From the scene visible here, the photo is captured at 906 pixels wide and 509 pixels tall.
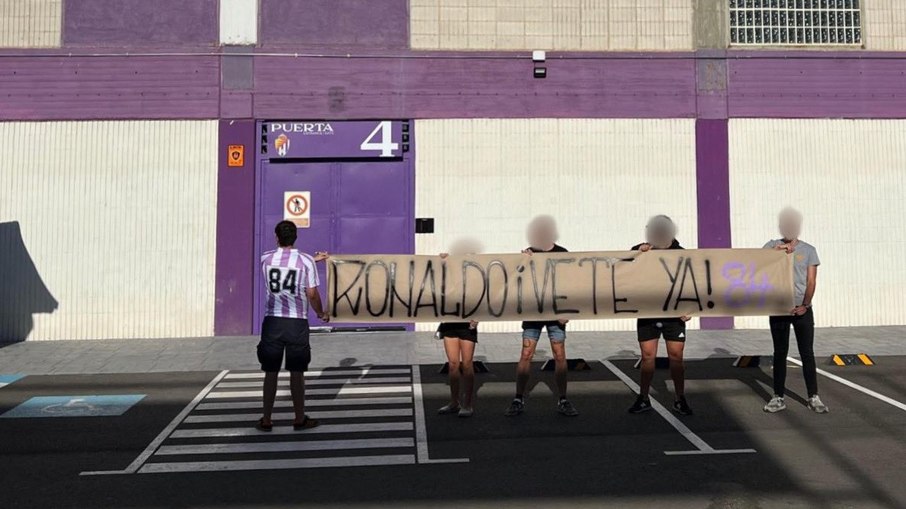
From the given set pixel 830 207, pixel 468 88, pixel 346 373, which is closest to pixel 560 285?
pixel 346 373

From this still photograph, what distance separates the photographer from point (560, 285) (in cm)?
738

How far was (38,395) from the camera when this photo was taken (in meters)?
8.40

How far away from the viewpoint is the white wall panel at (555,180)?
13.3 metres

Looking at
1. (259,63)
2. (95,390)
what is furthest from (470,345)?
(259,63)

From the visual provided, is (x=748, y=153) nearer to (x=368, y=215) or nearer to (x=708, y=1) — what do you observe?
(x=708, y=1)

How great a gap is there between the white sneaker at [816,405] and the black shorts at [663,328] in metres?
1.49

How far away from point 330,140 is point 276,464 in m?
8.53

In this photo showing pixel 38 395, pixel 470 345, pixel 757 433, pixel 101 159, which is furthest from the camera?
pixel 101 159

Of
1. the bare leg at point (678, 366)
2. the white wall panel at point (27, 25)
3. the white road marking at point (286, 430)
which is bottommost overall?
the white road marking at point (286, 430)

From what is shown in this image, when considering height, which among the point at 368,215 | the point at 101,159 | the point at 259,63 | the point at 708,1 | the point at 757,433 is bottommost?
the point at 757,433

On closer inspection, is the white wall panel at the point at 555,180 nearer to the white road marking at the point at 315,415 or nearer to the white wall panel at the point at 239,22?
the white wall panel at the point at 239,22

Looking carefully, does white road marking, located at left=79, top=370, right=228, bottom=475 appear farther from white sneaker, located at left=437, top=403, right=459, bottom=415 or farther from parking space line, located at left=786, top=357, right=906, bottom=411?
parking space line, located at left=786, top=357, right=906, bottom=411

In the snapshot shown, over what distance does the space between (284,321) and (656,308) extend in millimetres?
3736

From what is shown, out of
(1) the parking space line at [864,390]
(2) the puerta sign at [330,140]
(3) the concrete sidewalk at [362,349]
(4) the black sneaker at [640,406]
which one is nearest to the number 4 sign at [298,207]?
(2) the puerta sign at [330,140]
